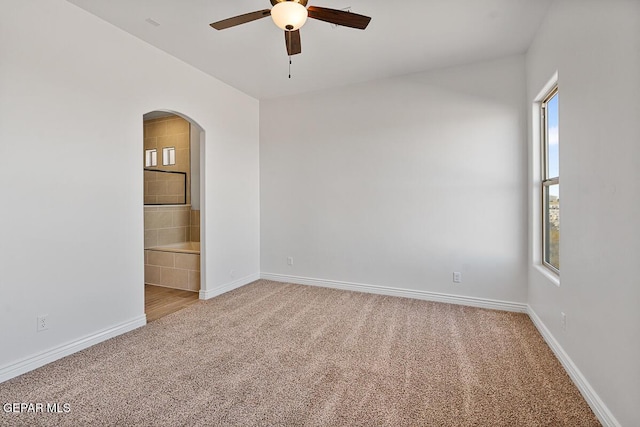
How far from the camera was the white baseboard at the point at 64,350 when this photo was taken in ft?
6.79

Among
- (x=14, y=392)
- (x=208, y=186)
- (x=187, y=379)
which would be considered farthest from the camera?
(x=208, y=186)

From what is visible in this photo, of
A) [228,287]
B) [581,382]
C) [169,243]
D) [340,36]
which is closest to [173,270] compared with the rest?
[228,287]

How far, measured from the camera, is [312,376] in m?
2.09

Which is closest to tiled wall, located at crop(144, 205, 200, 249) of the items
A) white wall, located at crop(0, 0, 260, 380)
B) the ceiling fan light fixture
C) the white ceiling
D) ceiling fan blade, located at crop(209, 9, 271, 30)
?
white wall, located at crop(0, 0, 260, 380)

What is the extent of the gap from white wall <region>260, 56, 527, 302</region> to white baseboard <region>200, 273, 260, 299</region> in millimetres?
249

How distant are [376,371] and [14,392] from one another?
7.57 feet

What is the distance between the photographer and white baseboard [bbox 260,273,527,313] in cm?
335

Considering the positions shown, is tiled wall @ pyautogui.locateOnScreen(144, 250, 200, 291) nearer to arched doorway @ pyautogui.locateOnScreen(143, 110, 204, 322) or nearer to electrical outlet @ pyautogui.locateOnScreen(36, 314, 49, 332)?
arched doorway @ pyautogui.locateOnScreen(143, 110, 204, 322)

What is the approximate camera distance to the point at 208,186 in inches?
150

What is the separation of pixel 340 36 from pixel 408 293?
2948 mm

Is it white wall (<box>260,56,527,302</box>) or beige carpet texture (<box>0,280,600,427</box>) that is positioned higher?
white wall (<box>260,56,527,302</box>)

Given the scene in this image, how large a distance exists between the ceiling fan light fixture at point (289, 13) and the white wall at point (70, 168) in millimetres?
1742

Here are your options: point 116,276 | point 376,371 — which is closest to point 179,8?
point 116,276

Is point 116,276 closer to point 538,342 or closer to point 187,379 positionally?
point 187,379
